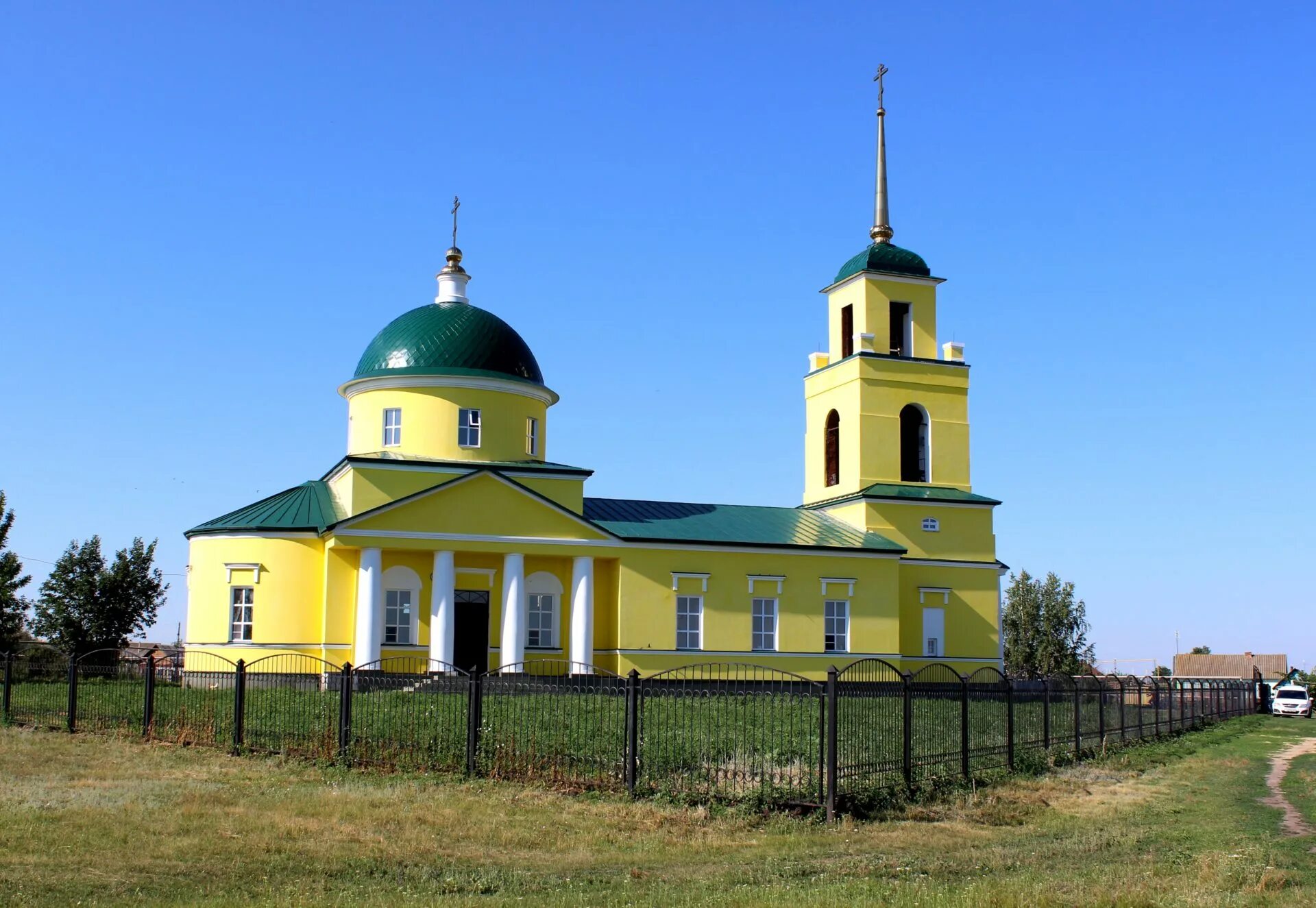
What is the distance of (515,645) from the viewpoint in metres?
31.7

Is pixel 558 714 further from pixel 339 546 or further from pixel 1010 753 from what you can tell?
pixel 339 546

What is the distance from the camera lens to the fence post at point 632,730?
625 inches

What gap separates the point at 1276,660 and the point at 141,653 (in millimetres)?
68889

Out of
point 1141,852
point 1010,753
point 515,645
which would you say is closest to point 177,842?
point 1141,852

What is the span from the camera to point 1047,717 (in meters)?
22.0

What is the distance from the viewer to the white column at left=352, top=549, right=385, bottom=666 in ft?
100

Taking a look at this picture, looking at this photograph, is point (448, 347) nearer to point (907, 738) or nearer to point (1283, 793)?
point (907, 738)

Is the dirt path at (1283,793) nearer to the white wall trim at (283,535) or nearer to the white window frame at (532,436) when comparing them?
the white window frame at (532,436)

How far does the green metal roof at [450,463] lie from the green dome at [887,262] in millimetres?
10556

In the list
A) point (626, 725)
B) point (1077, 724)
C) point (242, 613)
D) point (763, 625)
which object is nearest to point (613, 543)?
point (763, 625)

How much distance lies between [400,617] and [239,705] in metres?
13.2

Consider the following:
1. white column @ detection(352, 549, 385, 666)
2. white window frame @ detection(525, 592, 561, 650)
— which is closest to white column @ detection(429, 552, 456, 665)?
white column @ detection(352, 549, 385, 666)

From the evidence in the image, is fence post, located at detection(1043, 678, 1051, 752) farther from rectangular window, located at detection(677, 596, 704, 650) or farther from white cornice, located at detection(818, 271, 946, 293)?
white cornice, located at detection(818, 271, 946, 293)

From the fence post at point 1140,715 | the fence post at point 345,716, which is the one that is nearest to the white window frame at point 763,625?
the fence post at point 1140,715
